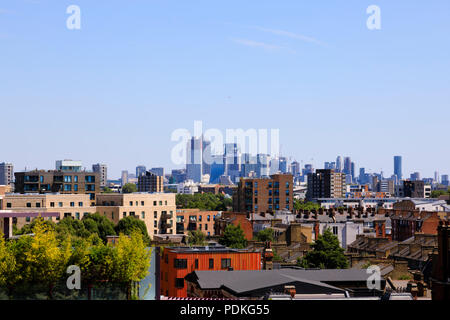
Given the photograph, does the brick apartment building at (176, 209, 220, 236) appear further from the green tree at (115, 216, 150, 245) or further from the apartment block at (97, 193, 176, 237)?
the green tree at (115, 216, 150, 245)

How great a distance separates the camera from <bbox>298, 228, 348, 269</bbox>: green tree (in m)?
58.7

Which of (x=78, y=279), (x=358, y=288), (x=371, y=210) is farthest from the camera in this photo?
(x=371, y=210)

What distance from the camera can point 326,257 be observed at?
58625 millimetres

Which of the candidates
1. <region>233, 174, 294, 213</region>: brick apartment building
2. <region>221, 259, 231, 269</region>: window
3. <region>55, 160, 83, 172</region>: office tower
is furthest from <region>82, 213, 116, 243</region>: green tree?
<region>221, 259, 231, 269</region>: window

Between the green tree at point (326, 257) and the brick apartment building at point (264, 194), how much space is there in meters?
80.4

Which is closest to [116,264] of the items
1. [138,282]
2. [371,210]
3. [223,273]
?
[138,282]

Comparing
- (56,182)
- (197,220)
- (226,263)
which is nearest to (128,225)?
(56,182)

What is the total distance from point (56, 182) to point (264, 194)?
4024 centimetres

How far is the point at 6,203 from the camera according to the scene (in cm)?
10769

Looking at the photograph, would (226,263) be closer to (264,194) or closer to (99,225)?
(99,225)
